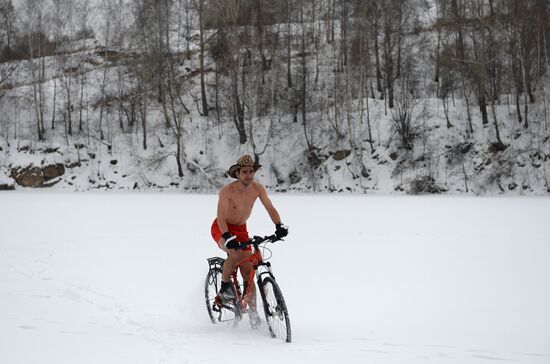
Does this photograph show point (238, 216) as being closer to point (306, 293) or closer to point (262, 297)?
point (262, 297)

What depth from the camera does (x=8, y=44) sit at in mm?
39750

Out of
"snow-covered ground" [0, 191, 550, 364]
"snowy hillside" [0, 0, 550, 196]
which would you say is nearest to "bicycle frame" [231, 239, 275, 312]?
"snow-covered ground" [0, 191, 550, 364]

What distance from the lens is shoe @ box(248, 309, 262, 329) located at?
18.2 ft

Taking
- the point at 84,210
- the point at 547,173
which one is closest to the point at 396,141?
the point at 547,173

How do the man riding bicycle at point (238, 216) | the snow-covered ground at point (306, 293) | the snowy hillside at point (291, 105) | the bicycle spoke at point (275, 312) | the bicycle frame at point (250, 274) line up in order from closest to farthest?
1. the snow-covered ground at point (306, 293)
2. the bicycle spoke at point (275, 312)
3. the bicycle frame at point (250, 274)
4. the man riding bicycle at point (238, 216)
5. the snowy hillside at point (291, 105)

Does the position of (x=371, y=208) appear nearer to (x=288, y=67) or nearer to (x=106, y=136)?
(x=288, y=67)

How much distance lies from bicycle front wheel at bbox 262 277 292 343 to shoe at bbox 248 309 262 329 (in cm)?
36

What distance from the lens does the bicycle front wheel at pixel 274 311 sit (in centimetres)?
503

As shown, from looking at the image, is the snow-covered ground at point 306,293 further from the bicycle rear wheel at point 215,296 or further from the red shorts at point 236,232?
the red shorts at point 236,232

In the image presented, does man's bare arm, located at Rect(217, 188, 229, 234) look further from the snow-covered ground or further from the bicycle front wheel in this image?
the snow-covered ground

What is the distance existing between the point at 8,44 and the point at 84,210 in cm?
2711

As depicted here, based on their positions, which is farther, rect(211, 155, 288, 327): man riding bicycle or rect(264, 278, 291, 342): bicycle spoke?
rect(211, 155, 288, 327): man riding bicycle

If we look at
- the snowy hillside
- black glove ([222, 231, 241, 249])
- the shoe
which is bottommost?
the shoe

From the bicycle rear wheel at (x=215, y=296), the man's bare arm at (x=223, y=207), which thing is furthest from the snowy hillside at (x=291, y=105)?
the man's bare arm at (x=223, y=207)
